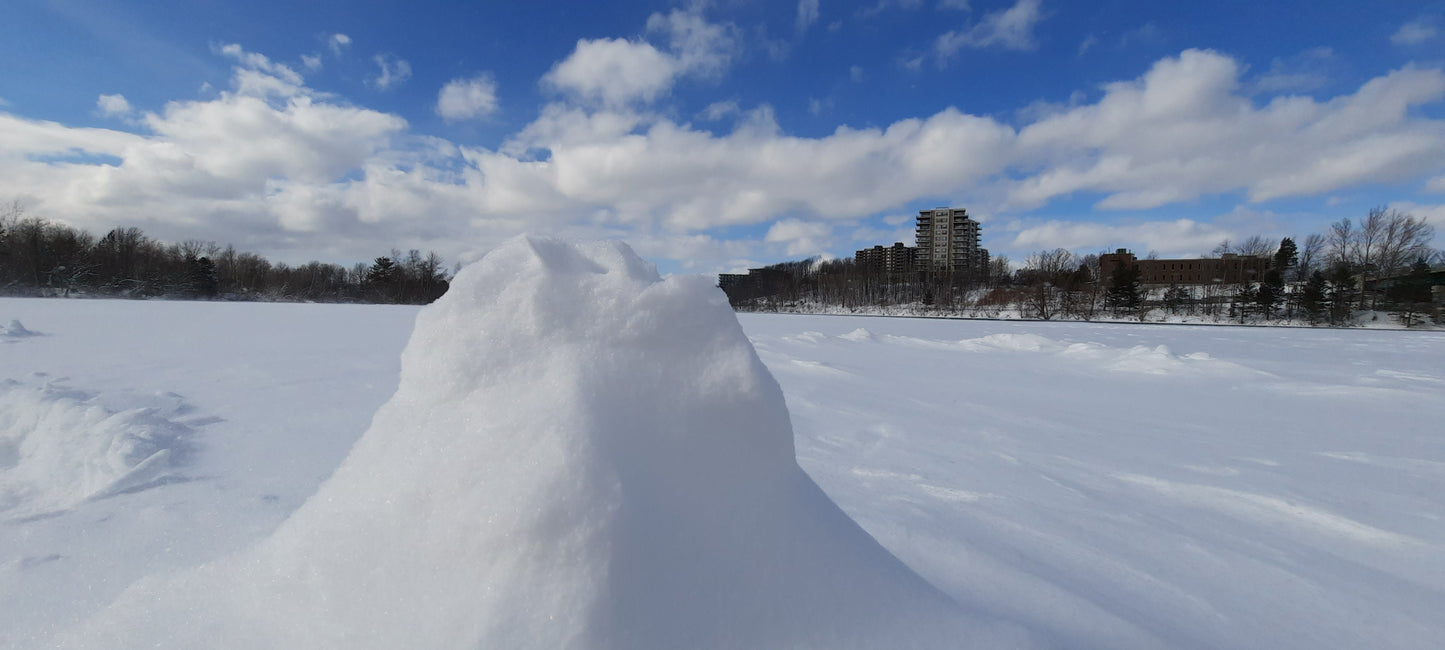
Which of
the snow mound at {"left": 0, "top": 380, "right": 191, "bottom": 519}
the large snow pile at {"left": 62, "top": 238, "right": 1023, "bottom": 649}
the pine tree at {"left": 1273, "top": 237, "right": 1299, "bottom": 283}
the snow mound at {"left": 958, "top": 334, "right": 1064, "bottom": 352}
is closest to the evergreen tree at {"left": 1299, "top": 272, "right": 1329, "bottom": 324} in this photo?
the pine tree at {"left": 1273, "top": 237, "right": 1299, "bottom": 283}

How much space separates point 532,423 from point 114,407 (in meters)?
5.47

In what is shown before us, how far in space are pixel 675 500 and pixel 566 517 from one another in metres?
0.24

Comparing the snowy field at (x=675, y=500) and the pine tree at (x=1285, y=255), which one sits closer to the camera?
the snowy field at (x=675, y=500)

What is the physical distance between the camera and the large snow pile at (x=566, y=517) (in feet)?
2.98

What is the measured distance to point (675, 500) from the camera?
1.08m

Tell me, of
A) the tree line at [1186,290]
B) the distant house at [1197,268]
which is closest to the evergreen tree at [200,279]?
the tree line at [1186,290]

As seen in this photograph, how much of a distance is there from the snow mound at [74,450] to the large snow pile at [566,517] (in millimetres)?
2336

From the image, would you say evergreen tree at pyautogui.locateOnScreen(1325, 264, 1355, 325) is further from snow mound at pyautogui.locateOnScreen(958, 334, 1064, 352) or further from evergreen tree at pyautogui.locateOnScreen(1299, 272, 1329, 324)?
snow mound at pyautogui.locateOnScreen(958, 334, 1064, 352)

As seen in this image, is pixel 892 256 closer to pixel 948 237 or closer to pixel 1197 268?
pixel 948 237

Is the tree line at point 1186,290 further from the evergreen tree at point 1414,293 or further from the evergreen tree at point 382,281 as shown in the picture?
the evergreen tree at point 382,281

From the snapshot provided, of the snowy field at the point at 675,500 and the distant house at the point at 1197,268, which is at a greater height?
the distant house at the point at 1197,268

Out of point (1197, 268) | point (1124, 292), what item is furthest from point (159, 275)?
point (1197, 268)

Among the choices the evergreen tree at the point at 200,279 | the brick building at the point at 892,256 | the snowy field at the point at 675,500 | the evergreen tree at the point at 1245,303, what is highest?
the brick building at the point at 892,256

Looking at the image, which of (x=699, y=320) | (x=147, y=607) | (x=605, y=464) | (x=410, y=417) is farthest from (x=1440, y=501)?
(x=147, y=607)
